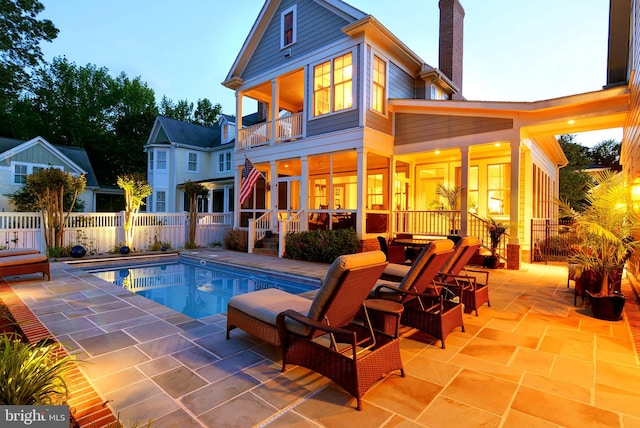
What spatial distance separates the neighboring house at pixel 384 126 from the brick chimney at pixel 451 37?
0.04 m

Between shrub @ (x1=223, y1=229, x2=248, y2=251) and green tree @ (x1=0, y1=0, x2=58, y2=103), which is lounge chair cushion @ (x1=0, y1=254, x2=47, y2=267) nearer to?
shrub @ (x1=223, y1=229, x2=248, y2=251)

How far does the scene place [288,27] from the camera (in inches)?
483

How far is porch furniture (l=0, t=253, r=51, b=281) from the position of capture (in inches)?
256

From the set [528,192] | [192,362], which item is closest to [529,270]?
[528,192]

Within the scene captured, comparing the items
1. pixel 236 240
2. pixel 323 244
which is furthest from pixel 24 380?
pixel 236 240

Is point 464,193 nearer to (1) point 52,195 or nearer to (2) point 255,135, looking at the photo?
(2) point 255,135

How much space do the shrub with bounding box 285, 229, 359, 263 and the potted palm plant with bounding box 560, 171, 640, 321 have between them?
556 centimetres

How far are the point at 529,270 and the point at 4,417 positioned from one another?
10.2 m

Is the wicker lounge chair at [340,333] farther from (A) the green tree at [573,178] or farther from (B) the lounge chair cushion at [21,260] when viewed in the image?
(A) the green tree at [573,178]

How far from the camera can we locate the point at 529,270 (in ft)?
28.8

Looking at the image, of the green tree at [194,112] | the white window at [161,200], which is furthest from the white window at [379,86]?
the green tree at [194,112]

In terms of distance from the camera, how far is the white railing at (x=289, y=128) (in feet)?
40.3

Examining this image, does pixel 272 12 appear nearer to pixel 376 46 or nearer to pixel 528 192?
pixel 376 46

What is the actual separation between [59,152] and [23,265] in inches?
657
